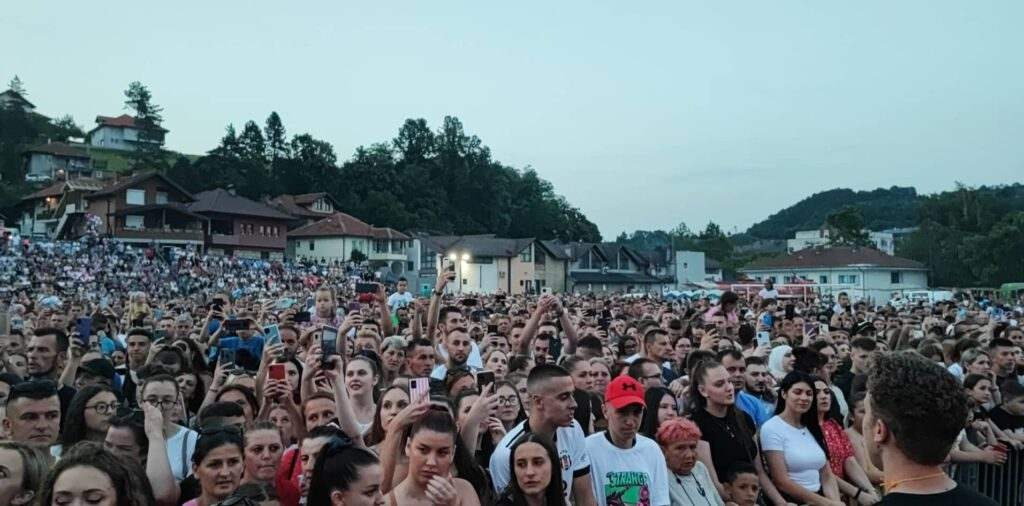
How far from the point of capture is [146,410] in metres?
4.59

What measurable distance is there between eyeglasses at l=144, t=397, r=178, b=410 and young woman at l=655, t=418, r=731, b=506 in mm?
3289

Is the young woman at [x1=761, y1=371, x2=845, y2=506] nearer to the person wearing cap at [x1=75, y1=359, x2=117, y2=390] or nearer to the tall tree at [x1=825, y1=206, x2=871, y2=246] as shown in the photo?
the person wearing cap at [x1=75, y1=359, x2=117, y2=390]

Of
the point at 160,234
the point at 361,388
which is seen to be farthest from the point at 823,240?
the point at 361,388

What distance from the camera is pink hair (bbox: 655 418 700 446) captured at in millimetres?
5094

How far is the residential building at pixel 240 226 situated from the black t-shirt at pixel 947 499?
66.3m

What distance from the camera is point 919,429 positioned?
250cm

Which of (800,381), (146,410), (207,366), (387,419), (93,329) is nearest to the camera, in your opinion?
(146,410)

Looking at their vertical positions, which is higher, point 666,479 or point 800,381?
point 800,381

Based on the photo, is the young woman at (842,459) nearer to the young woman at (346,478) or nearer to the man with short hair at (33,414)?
the young woman at (346,478)

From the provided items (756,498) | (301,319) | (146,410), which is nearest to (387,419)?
(146,410)

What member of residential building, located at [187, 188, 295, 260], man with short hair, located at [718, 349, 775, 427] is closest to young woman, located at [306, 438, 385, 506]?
man with short hair, located at [718, 349, 775, 427]

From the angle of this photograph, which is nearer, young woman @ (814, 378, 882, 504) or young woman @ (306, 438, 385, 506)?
young woman @ (306, 438, 385, 506)

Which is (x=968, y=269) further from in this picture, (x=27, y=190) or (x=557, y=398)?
(x=27, y=190)

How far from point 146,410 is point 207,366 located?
11.2 feet
